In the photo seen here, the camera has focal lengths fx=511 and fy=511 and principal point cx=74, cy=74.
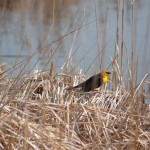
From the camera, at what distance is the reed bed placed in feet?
7.66

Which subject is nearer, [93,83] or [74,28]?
[93,83]

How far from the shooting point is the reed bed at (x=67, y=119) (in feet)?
7.66

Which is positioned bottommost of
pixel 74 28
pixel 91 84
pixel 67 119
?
pixel 67 119

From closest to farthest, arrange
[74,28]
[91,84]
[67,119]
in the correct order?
1. [67,119]
2. [91,84]
3. [74,28]

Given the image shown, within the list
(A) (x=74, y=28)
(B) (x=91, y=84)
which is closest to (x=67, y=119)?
(B) (x=91, y=84)

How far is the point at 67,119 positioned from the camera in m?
2.59

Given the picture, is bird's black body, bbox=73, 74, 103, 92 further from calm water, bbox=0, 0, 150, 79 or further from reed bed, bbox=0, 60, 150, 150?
calm water, bbox=0, 0, 150, 79

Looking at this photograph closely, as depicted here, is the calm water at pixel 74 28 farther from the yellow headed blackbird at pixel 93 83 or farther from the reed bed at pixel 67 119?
the reed bed at pixel 67 119

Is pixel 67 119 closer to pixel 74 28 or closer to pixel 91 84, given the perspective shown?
pixel 91 84

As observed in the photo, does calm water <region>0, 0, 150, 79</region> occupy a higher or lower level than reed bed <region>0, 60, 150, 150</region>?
higher

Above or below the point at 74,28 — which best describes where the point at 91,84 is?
below

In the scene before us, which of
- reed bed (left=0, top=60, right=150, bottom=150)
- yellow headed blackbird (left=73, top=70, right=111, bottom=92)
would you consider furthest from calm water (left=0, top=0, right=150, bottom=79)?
reed bed (left=0, top=60, right=150, bottom=150)

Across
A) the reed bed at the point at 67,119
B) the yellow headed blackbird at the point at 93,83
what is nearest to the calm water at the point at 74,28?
the yellow headed blackbird at the point at 93,83

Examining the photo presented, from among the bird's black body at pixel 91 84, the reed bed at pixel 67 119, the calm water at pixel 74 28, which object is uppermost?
the calm water at pixel 74 28
